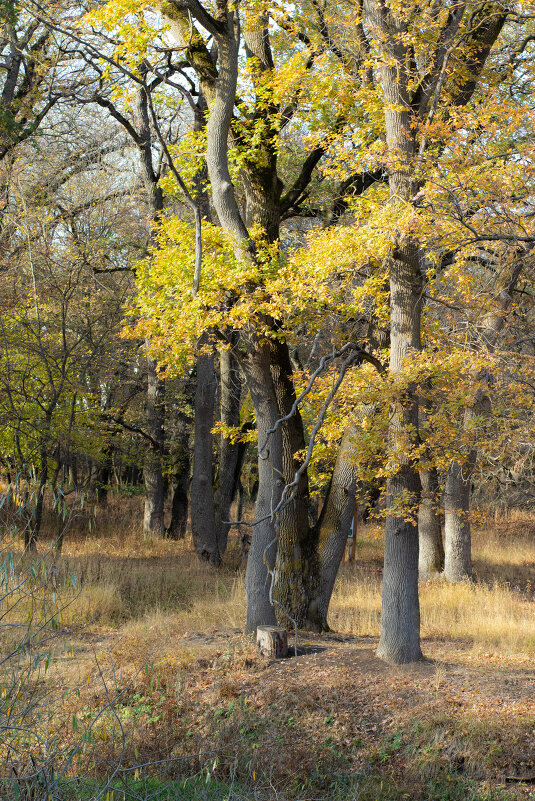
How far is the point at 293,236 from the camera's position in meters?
15.2

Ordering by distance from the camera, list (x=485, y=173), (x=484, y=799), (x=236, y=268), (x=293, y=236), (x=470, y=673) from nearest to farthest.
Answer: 1. (x=484, y=799)
2. (x=485, y=173)
3. (x=470, y=673)
4. (x=236, y=268)
5. (x=293, y=236)

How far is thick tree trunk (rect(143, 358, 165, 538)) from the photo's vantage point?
19062 mm

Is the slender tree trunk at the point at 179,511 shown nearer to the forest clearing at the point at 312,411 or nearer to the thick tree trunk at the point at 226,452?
the thick tree trunk at the point at 226,452

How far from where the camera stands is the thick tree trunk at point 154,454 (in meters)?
19.1

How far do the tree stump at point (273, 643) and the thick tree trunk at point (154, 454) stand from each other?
10612 millimetres

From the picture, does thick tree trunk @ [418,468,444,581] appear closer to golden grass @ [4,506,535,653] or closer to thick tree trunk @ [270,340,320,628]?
golden grass @ [4,506,535,653]

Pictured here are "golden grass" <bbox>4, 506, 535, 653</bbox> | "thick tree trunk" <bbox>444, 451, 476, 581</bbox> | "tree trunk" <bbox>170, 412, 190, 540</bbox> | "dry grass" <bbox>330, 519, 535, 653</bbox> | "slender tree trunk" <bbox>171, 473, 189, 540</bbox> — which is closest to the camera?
"golden grass" <bbox>4, 506, 535, 653</bbox>

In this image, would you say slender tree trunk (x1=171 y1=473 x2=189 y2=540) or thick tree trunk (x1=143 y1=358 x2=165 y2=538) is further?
slender tree trunk (x1=171 y1=473 x2=189 y2=540)

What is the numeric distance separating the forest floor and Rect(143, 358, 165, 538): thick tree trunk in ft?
25.2

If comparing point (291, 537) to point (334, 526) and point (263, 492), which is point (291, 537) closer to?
point (334, 526)

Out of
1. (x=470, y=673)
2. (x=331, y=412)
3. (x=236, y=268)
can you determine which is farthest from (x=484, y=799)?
(x=236, y=268)

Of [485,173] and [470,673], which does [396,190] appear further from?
[470,673]

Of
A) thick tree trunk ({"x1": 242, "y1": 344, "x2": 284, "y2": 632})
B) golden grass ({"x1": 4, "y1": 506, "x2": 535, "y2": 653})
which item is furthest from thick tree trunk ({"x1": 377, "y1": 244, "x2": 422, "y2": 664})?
thick tree trunk ({"x1": 242, "y1": 344, "x2": 284, "y2": 632})

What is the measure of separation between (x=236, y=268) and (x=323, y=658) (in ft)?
16.1
